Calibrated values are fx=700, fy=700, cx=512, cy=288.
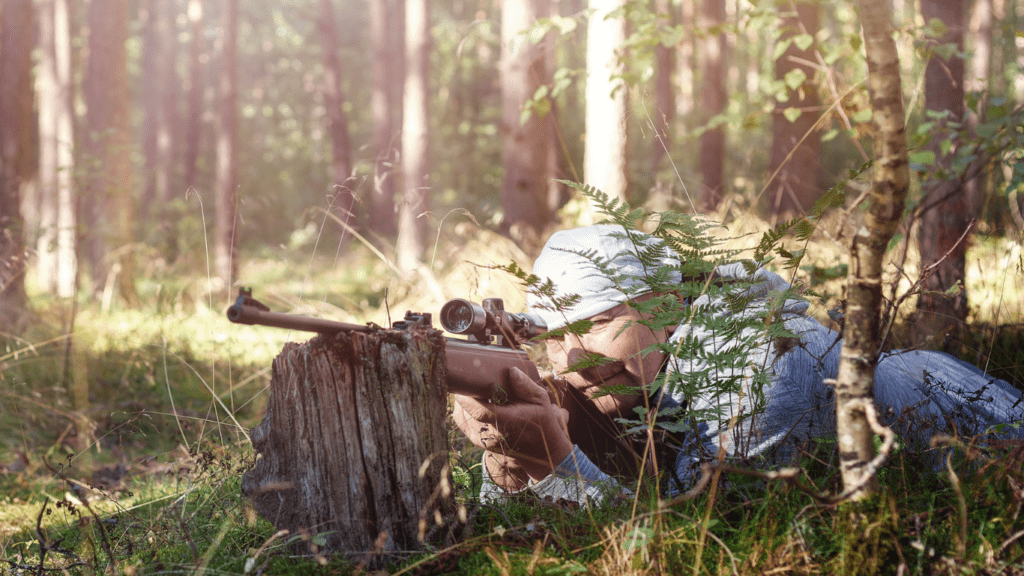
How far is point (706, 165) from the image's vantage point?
1215 cm

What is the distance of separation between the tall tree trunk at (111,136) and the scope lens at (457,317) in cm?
749

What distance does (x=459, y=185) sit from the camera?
1959 cm

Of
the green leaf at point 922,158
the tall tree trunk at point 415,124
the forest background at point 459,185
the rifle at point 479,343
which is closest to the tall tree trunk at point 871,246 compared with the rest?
the forest background at point 459,185

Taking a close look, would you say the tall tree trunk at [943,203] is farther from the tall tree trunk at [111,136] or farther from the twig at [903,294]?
the tall tree trunk at [111,136]

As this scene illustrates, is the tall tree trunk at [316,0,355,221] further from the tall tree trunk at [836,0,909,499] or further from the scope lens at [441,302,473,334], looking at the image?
the tall tree trunk at [836,0,909,499]

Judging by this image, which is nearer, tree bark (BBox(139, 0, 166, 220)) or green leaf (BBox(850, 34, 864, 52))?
green leaf (BBox(850, 34, 864, 52))

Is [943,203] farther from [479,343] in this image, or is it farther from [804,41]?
[479,343]

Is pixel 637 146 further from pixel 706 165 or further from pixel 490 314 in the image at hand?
pixel 490 314

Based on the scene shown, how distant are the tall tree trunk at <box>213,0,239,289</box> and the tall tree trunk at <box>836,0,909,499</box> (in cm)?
972

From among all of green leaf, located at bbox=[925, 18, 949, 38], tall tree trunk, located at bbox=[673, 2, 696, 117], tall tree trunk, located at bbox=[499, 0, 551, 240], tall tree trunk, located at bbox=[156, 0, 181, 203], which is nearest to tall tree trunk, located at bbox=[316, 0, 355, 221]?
tall tree trunk, located at bbox=[156, 0, 181, 203]

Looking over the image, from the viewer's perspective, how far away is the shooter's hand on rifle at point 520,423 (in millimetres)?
2229

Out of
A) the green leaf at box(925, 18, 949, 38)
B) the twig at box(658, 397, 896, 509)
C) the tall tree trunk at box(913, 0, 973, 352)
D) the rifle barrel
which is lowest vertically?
the twig at box(658, 397, 896, 509)

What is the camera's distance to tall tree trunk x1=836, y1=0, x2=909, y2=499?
4.91ft

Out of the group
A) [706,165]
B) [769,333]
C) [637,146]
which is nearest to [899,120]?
[769,333]
